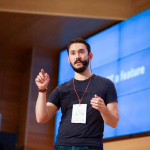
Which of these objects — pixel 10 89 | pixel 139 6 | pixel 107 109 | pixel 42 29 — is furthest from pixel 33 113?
pixel 107 109

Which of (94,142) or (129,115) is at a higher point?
(129,115)

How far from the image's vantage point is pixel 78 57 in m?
2.56

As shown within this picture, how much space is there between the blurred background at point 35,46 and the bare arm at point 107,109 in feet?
7.27

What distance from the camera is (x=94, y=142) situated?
7.68ft

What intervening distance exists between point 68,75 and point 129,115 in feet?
4.62

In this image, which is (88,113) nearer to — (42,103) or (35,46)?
(42,103)

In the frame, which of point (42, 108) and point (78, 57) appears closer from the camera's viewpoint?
point (42, 108)

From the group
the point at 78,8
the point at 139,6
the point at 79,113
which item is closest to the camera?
the point at 79,113

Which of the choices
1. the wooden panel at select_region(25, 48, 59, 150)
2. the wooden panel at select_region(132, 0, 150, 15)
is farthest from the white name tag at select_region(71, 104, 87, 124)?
the wooden panel at select_region(25, 48, 59, 150)

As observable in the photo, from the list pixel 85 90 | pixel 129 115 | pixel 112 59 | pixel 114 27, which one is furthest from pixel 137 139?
pixel 85 90

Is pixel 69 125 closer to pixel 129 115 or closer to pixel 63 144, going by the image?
pixel 63 144

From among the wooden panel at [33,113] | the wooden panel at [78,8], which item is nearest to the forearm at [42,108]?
the wooden panel at [78,8]

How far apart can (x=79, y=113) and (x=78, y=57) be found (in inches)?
14.8

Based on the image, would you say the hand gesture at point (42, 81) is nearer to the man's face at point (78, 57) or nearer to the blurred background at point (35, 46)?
the man's face at point (78, 57)
